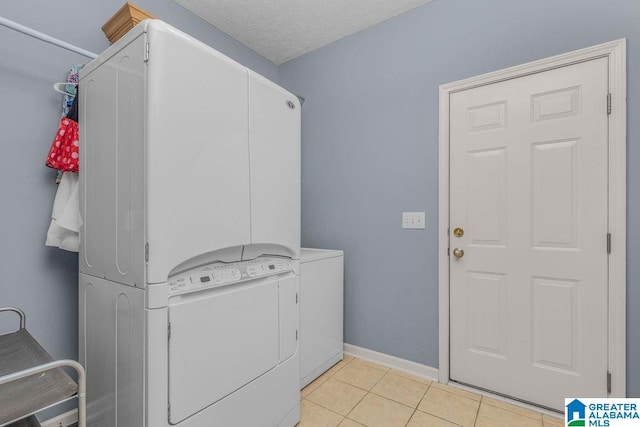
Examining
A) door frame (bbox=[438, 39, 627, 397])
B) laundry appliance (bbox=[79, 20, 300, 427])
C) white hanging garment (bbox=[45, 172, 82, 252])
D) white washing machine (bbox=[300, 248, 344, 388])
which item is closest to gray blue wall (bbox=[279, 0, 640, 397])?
door frame (bbox=[438, 39, 627, 397])

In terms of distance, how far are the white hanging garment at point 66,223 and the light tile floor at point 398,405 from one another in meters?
1.57

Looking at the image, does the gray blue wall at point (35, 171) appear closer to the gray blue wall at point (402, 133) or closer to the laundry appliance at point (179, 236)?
the laundry appliance at point (179, 236)

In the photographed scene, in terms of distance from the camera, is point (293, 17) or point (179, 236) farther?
point (293, 17)

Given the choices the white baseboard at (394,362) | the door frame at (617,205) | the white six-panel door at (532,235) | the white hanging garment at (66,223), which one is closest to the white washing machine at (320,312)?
the white baseboard at (394,362)

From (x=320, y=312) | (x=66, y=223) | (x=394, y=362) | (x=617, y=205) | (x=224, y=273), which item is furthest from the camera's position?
(x=394, y=362)

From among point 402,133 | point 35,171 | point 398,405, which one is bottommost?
point 398,405

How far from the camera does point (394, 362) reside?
2.36 m

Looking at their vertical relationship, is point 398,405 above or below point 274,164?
below

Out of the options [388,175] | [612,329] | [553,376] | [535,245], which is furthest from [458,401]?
[388,175]

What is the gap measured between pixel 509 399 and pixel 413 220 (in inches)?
50.5

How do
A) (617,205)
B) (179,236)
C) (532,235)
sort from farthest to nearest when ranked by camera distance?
1. (532,235)
2. (617,205)
3. (179,236)

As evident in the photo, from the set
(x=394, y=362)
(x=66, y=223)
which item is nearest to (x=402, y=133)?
(x=394, y=362)

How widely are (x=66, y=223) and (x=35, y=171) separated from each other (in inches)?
13.5

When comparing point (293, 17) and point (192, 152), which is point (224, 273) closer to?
point (192, 152)
